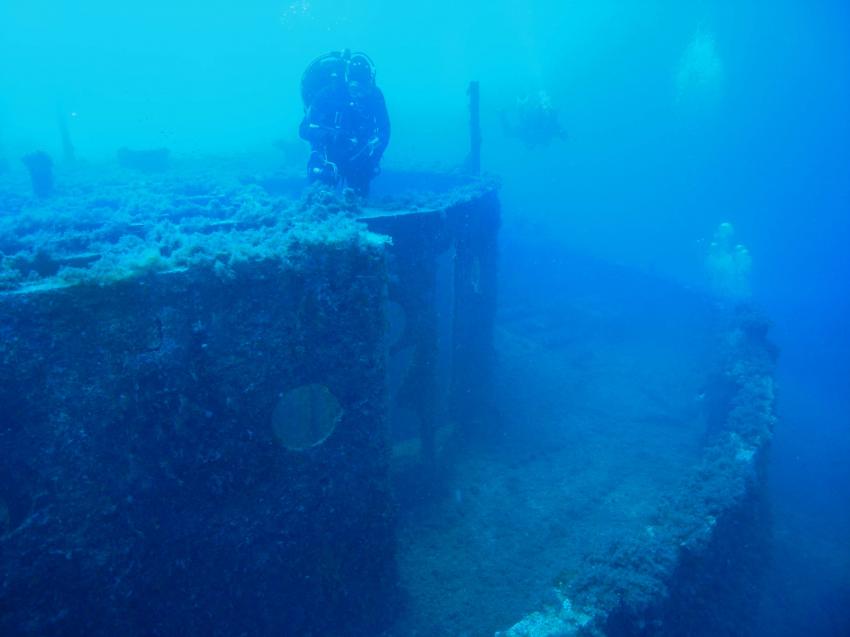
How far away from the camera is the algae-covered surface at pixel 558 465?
6883 mm

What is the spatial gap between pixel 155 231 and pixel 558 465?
8.10 m

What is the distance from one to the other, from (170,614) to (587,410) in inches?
408

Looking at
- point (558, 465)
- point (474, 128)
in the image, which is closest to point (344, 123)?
point (558, 465)

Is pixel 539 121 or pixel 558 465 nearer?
pixel 558 465

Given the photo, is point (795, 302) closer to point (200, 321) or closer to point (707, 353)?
point (707, 353)

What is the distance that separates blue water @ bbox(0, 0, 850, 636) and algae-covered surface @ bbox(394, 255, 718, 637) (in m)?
2.46

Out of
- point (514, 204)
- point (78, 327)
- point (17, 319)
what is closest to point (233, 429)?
point (78, 327)

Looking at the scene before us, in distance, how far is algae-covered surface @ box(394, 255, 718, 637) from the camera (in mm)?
6883

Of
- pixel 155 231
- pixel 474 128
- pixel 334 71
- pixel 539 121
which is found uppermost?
pixel 334 71

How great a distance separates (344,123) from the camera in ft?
29.9

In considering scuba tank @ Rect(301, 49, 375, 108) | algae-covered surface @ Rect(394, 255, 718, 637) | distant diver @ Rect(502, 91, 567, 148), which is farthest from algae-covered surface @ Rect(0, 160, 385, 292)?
distant diver @ Rect(502, 91, 567, 148)

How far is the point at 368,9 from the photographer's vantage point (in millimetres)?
133875

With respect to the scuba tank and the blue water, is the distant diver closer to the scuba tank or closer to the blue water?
the blue water

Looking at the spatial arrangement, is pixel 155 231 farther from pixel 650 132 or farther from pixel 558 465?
pixel 650 132
